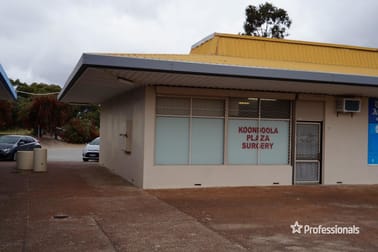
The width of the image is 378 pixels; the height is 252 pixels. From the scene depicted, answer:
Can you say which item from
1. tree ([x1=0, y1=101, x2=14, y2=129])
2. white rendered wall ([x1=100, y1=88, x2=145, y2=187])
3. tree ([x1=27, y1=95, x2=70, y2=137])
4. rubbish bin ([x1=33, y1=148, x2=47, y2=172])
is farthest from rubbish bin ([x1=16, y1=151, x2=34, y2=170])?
tree ([x1=0, y1=101, x2=14, y2=129])

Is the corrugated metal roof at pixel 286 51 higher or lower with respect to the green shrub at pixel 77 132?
higher

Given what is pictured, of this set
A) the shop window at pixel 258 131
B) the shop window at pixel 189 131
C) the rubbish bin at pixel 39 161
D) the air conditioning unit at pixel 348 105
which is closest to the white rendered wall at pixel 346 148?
the air conditioning unit at pixel 348 105

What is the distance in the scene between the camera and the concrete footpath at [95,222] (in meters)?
7.60

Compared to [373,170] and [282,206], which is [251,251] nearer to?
[282,206]

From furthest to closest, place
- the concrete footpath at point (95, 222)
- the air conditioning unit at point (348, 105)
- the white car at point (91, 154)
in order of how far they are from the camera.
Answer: the white car at point (91, 154) < the air conditioning unit at point (348, 105) < the concrete footpath at point (95, 222)

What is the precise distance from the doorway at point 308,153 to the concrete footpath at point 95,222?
5714 mm

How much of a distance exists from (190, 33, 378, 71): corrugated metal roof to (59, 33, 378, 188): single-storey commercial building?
0.14ft

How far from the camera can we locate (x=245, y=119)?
1580 cm

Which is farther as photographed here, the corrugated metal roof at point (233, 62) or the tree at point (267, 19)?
the tree at point (267, 19)

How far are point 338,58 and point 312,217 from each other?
10385mm

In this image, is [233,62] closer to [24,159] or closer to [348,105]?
[348,105]

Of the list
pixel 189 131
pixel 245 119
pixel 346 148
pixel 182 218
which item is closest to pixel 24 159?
pixel 189 131

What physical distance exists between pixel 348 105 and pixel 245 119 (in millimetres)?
3640

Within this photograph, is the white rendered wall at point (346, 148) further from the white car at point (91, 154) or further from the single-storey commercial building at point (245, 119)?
the white car at point (91, 154)
